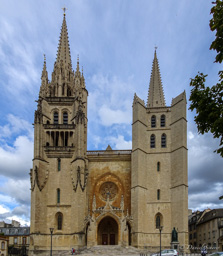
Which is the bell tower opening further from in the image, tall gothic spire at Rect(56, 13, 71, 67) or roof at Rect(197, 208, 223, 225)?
tall gothic spire at Rect(56, 13, 71, 67)

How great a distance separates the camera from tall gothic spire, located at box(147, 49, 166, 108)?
47.1 m

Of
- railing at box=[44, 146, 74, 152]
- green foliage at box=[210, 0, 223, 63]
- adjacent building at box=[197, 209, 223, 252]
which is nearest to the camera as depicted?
green foliage at box=[210, 0, 223, 63]

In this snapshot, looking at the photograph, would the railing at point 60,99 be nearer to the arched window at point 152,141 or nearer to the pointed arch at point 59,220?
the arched window at point 152,141

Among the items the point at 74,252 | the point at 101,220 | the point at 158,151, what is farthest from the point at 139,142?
the point at 74,252

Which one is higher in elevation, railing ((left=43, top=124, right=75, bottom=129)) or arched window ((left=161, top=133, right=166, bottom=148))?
railing ((left=43, top=124, right=75, bottom=129))

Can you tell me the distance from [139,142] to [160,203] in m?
7.67

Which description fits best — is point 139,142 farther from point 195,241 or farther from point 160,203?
point 195,241

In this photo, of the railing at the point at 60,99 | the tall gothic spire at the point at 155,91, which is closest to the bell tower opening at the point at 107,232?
the tall gothic spire at the point at 155,91

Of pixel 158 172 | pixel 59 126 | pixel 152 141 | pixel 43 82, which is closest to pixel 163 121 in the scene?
pixel 152 141

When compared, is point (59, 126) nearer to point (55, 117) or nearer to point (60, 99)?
point (55, 117)

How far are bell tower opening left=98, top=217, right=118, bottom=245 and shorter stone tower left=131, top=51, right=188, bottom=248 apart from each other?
11.3 ft

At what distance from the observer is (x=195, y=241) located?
191ft

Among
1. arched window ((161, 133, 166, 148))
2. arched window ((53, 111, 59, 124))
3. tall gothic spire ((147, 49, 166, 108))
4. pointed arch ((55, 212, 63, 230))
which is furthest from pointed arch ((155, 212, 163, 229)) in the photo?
arched window ((53, 111, 59, 124))

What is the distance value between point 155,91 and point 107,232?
19.4 meters
